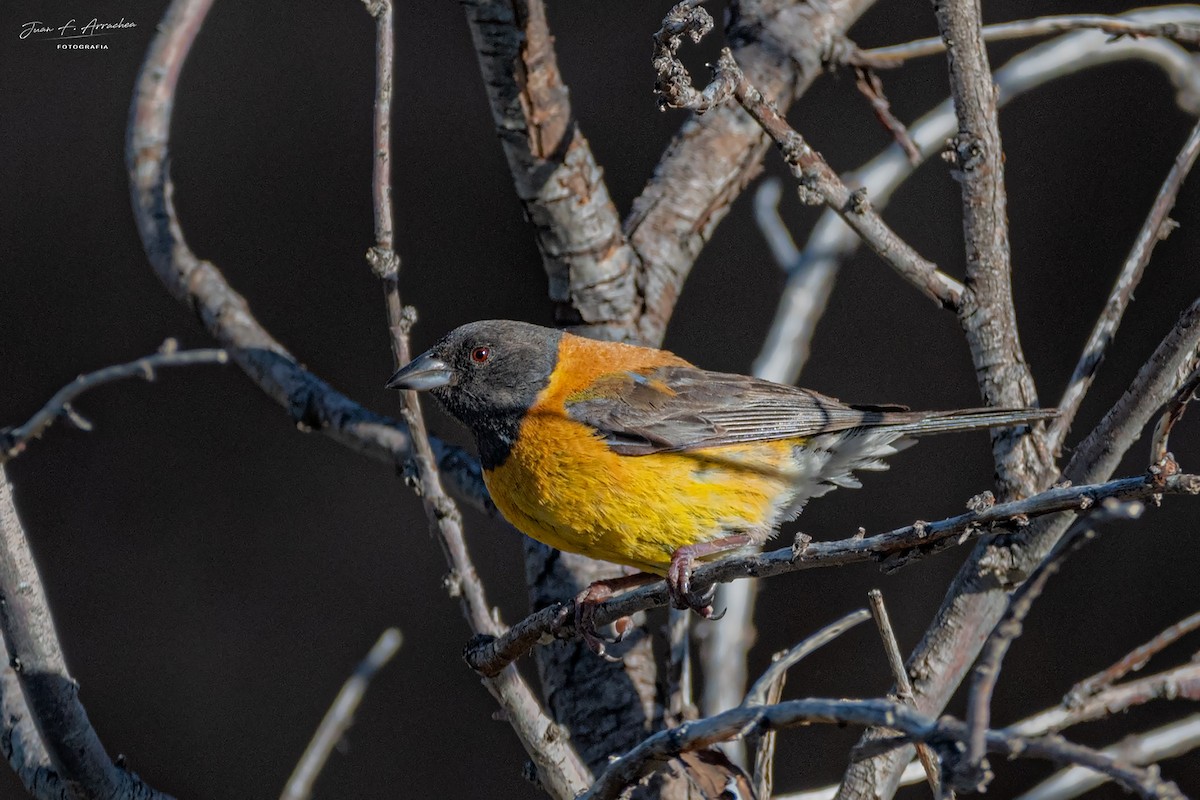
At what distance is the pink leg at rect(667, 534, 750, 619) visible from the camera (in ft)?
7.96

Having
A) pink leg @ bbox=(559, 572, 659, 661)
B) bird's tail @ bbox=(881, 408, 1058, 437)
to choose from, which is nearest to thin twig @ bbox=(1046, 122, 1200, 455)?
bird's tail @ bbox=(881, 408, 1058, 437)

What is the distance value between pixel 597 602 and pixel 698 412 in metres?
0.75

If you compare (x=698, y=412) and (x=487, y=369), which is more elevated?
(x=487, y=369)

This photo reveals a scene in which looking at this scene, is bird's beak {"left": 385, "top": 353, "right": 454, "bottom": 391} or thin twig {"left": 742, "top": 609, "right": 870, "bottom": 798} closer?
thin twig {"left": 742, "top": 609, "right": 870, "bottom": 798}

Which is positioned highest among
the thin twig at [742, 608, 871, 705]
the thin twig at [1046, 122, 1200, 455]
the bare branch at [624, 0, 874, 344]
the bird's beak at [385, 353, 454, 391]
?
the bare branch at [624, 0, 874, 344]

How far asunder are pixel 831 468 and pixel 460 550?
4.12 feet

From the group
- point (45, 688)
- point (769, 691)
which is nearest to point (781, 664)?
point (769, 691)

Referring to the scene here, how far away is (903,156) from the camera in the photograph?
12.0ft

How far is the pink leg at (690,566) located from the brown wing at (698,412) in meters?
0.27

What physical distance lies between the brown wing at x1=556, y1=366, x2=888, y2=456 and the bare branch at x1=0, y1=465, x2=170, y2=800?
1.39 metres

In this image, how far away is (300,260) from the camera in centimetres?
548

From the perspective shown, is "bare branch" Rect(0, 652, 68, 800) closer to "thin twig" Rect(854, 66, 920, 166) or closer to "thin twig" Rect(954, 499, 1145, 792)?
"thin twig" Rect(954, 499, 1145, 792)

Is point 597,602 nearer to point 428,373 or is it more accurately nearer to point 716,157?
point 428,373

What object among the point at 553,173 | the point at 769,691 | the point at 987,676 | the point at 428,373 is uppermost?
the point at 553,173
